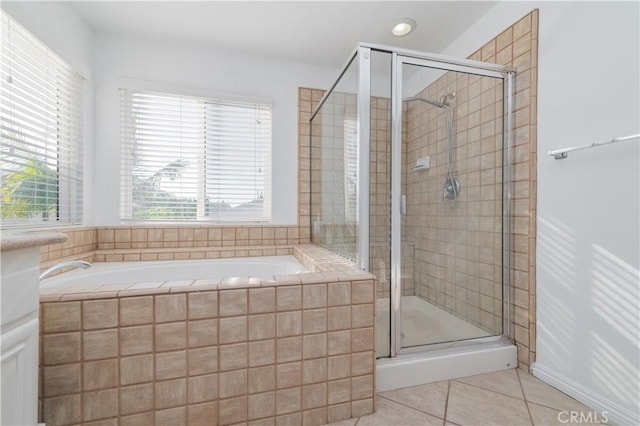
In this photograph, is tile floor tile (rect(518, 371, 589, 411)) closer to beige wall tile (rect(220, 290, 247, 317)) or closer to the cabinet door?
beige wall tile (rect(220, 290, 247, 317))

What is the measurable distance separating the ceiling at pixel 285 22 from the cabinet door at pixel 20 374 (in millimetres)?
1926

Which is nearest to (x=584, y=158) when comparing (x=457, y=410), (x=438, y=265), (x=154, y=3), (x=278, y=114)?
(x=438, y=265)

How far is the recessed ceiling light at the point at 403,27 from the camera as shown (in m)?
1.85

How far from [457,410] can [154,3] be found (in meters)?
2.79

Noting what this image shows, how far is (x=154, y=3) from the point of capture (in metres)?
1.73

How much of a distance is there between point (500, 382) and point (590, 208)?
947mm

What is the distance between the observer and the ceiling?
5.68 ft

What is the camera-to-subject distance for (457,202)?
5.38 ft

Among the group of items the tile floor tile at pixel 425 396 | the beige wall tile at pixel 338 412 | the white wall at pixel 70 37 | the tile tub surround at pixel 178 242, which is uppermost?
the white wall at pixel 70 37

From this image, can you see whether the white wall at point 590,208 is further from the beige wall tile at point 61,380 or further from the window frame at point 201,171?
the beige wall tile at point 61,380

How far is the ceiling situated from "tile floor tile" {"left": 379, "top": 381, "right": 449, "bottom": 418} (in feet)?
7.24

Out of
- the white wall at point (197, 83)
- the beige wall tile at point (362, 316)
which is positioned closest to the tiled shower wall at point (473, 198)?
the beige wall tile at point (362, 316)

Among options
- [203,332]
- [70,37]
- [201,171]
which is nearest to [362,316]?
[203,332]

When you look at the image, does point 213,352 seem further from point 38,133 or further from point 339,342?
point 38,133
